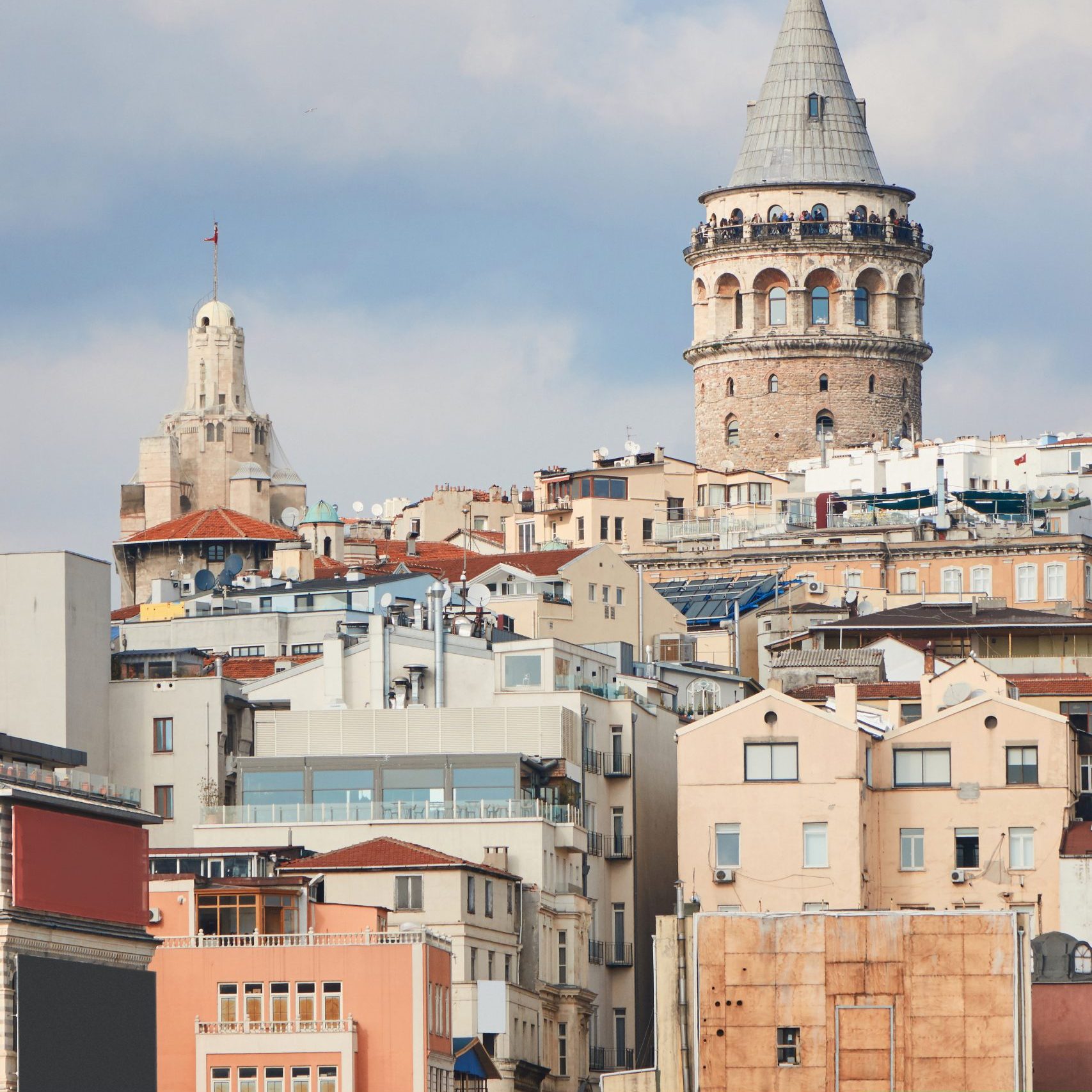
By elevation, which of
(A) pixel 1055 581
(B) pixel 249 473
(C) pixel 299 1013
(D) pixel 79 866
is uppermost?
(B) pixel 249 473

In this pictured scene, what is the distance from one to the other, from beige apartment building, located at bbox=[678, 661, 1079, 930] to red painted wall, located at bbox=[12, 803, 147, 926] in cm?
1760

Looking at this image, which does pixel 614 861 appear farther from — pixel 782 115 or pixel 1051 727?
pixel 782 115

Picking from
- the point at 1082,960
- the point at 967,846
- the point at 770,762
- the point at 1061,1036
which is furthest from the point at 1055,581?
the point at 1061,1036

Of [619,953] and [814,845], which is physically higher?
[814,845]

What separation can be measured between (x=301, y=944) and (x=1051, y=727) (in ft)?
60.7

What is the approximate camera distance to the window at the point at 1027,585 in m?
120

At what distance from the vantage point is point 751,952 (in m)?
68.8

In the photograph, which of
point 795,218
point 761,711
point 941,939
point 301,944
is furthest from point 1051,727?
point 795,218

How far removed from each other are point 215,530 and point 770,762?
63319 millimetres

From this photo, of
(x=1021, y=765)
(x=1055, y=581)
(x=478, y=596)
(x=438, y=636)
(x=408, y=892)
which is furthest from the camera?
(x=1055, y=581)

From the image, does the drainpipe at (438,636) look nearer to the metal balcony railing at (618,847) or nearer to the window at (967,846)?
the metal balcony railing at (618,847)

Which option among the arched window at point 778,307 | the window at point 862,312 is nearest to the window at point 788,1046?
the window at point 862,312

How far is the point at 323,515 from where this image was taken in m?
141

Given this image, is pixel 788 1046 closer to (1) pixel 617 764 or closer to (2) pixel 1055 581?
(1) pixel 617 764
